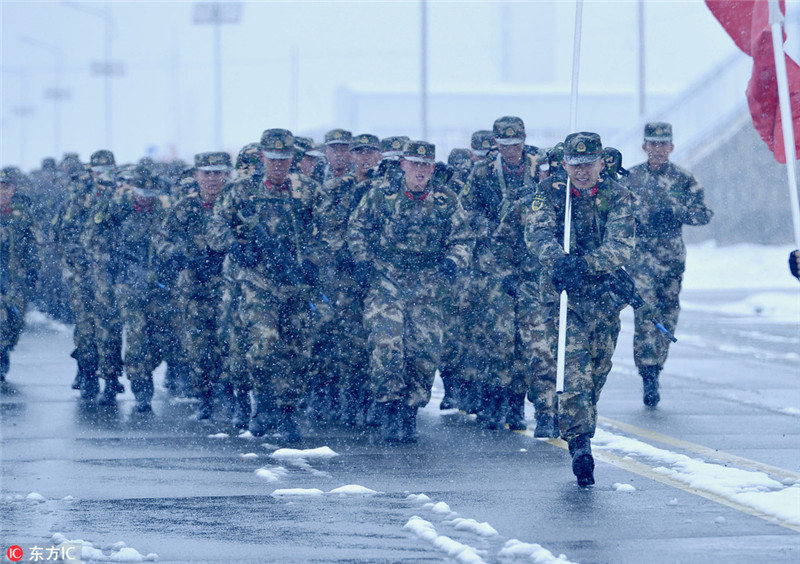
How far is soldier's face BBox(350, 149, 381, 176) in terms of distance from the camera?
36.4 feet

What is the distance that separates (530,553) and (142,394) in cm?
604

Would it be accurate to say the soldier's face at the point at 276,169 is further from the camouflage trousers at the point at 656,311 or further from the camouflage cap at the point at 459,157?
the camouflage trousers at the point at 656,311

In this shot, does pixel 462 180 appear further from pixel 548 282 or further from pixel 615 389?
pixel 548 282

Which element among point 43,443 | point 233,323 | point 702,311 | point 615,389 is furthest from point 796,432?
point 702,311

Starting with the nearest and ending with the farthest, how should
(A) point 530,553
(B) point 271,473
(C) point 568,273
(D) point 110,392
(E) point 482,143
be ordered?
(A) point 530,553, (C) point 568,273, (B) point 271,473, (E) point 482,143, (D) point 110,392

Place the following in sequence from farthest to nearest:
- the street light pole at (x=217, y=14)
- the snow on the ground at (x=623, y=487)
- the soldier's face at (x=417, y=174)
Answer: the street light pole at (x=217, y=14), the soldier's face at (x=417, y=174), the snow on the ground at (x=623, y=487)

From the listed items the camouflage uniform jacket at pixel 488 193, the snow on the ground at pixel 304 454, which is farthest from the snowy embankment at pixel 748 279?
the snow on the ground at pixel 304 454

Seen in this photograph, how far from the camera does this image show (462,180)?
11695 mm

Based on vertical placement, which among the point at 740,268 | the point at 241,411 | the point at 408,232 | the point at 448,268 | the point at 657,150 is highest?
the point at 657,150

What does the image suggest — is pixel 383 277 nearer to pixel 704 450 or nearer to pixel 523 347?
pixel 523 347

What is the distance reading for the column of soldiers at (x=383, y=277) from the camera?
826cm

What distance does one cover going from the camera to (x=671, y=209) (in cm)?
1166

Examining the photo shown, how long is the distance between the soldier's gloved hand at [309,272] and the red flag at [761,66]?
321cm

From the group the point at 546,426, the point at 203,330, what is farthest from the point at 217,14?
the point at 546,426
